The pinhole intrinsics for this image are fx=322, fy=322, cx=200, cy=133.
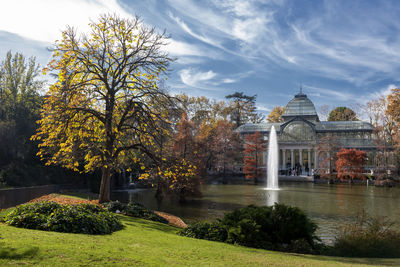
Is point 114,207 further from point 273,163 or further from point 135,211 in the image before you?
point 273,163

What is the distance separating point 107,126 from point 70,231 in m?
6.96

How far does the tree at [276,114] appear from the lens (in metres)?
84.7

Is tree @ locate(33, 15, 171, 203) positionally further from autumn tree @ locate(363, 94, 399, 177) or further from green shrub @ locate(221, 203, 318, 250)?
autumn tree @ locate(363, 94, 399, 177)

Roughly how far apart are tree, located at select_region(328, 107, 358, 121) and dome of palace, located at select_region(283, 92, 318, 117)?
12.3 metres

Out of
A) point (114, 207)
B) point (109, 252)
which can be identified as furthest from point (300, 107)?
point (109, 252)

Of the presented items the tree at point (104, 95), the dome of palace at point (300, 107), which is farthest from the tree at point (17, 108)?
the dome of palace at point (300, 107)

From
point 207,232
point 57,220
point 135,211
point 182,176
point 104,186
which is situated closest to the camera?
point 57,220

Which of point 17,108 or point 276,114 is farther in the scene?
point 276,114

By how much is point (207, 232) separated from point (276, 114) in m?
76.8

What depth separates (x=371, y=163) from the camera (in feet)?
193

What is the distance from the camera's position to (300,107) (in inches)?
2876

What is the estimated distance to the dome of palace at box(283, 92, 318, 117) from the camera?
72.1 m

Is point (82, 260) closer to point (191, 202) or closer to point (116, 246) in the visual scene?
point (116, 246)

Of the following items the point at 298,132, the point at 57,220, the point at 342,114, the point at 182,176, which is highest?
the point at 342,114
